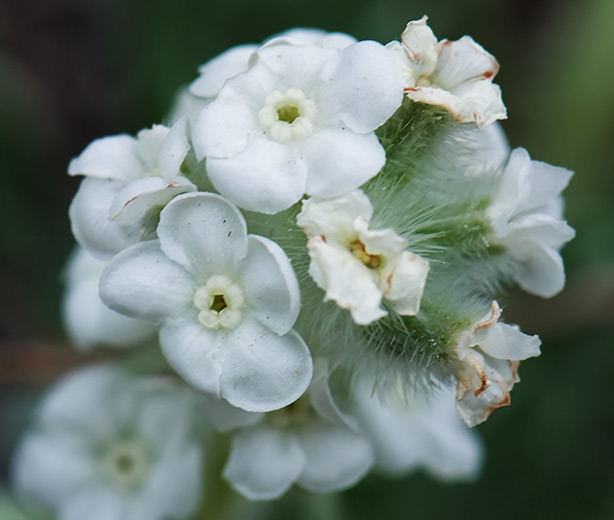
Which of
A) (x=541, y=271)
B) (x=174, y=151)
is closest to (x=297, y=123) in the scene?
(x=174, y=151)

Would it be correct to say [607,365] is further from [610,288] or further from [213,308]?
[213,308]

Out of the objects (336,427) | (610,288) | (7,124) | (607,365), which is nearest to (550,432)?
(607,365)

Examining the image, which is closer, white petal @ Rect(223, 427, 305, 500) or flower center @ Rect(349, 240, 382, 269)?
flower center @ Rect(349, 240, 382, 269)

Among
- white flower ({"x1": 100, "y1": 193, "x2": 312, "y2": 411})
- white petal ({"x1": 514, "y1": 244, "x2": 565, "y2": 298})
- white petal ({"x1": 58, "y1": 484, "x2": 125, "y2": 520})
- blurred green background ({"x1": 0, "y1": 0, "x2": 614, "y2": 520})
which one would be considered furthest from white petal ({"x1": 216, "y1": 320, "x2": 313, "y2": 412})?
blurred green background ({"x1": 0, "y1": 0, "x2": 614, "y2": 520})

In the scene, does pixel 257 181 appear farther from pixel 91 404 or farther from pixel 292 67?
pixel 91 404

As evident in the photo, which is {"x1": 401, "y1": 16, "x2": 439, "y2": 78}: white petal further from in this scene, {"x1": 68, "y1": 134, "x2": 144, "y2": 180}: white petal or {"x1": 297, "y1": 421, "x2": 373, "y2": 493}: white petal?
{"x1": 297, "y1": 421, "x2": 373, "y2": 493}: white petal
